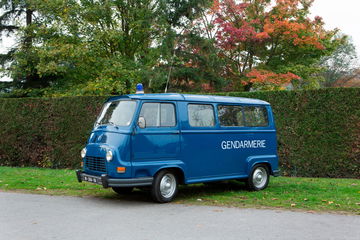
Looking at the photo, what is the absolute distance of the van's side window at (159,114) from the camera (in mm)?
8773

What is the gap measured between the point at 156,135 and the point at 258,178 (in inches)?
133

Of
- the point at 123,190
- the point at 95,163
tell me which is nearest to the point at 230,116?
the point at 123,190

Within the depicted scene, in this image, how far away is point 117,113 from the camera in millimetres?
9070

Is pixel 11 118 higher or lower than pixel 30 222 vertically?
higher

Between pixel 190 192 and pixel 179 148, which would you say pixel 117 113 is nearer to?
pixel 179 148

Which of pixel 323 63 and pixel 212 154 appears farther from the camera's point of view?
pixel 323 63

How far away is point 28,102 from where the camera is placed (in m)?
16.5

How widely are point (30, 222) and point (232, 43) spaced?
65.9ft

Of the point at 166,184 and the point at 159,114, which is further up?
the point at 159,114

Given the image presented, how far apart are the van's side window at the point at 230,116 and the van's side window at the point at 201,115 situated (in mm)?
287

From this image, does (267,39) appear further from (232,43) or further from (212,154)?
(212,154)

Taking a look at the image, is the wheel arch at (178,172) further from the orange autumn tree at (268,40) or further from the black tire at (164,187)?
the orange autumn tree at (268,40)

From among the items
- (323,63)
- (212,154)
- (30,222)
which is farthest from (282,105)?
(323,63)

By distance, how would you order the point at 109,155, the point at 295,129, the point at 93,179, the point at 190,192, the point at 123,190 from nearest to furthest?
the point at 109,155 < the point at 93,179 < the point at 123,190 < the point at 190,192 < the point at 295,129
